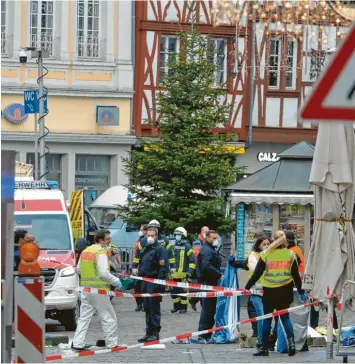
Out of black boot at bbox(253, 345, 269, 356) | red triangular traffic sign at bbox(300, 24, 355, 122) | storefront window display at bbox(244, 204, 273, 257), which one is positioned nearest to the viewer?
red triangular traffic sign at bbox(300, 24, 355, 122)

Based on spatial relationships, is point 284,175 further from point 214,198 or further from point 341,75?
point 341,75

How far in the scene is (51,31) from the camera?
145 ft

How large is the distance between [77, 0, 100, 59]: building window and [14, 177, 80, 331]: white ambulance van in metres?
19.6

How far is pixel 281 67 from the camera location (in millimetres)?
45625

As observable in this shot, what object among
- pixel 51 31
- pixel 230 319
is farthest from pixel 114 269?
pixel 51 31

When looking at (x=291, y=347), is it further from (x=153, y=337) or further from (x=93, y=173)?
(x=93, y=173)

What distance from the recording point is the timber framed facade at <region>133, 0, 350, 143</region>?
1754 inches

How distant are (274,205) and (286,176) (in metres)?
0.82

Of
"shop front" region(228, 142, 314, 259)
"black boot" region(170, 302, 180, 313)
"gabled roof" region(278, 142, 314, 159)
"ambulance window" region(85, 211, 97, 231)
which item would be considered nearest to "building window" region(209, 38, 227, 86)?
"gabled roof" region(278, 142, 314, 159)

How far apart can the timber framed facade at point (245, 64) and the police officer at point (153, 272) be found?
24140mm

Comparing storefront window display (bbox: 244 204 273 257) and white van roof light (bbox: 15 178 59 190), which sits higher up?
white van roof light (bbox: 15 178 59 190)

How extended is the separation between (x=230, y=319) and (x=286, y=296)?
2637 mm

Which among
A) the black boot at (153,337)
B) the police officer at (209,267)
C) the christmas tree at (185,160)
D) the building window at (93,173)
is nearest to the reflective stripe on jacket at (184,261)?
the police officer at (209,267)

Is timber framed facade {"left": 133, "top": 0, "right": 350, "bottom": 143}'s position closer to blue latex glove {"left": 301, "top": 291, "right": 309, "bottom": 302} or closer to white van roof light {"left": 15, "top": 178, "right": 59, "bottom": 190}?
white van roof light {"left": 15, "top": 178, "right": 59, "bottom": 190}
